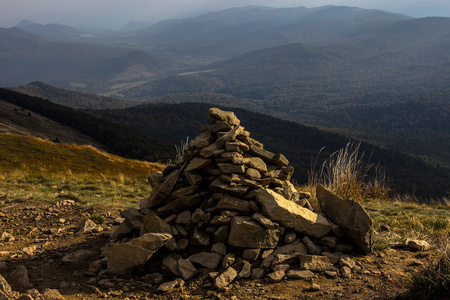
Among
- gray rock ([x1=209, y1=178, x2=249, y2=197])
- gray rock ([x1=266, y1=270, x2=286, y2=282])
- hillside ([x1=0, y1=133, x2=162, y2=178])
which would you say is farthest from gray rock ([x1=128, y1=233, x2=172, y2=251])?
hillside ([x1=0, y1=133, x2=162, y2=178])

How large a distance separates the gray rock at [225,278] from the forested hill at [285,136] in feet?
197

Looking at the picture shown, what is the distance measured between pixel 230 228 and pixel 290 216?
1069mm

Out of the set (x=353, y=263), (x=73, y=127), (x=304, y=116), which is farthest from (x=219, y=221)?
(x=304, y=116)

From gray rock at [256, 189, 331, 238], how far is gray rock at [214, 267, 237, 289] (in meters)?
1.15

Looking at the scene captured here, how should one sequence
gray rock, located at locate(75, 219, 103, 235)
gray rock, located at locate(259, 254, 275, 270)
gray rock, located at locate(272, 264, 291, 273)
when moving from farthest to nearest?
1. gray rock, located at locate(75, 219, 103, 235)
2. gray rock, located at locate(259, 254, 275, 270)
3. gray rock, located at locate(272, 264, 291, 273)

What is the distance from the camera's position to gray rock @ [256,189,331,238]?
221 inches

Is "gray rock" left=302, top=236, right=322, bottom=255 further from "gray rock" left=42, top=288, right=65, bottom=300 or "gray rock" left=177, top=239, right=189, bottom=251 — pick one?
"gray rock" left=42, top=288, right=65, bottom=300

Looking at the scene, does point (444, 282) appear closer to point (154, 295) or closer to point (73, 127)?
point (154, 295)

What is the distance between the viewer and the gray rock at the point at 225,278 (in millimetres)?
4879

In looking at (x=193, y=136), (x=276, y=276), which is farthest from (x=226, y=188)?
(x=193, y=136)

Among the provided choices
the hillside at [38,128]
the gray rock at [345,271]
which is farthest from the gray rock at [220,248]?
the hillside at [38,128]

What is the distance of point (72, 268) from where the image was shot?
5.78 metres

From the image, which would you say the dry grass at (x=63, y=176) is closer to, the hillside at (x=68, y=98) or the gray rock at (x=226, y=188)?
the gray rock at (x=226, y=188)

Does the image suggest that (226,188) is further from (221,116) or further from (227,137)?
(221,116)
